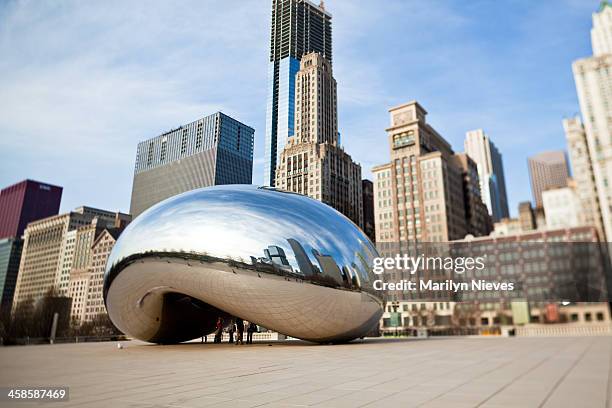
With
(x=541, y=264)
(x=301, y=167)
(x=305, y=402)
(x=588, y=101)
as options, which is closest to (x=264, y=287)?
(x=305, y=402)

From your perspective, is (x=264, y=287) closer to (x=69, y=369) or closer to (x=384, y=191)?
(x=69, y=369)

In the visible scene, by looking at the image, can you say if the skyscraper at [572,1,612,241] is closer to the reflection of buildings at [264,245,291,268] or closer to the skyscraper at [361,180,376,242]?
the skyscraper at [361,180,376,242]

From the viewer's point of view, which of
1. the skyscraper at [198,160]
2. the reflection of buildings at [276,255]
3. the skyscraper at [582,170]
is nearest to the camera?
the reflection of buildings at [276,255]

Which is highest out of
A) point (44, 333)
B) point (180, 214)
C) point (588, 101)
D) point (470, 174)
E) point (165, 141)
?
point (165, 141)

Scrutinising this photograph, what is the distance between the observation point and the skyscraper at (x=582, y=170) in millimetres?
104213

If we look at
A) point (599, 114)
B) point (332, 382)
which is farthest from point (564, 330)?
point (599, 114)

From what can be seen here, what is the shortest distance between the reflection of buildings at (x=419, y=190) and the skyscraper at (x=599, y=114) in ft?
105

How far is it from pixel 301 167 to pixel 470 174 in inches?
2022

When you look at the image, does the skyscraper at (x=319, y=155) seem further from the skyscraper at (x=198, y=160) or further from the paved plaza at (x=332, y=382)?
the paved plaza at (x=332, y=382)

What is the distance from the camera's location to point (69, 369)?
841cm

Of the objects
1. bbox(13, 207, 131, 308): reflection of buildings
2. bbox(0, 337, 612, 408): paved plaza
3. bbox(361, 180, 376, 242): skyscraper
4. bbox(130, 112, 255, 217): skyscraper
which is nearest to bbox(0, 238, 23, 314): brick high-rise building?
bbox(13, 207, 131, 308): reflection of buildings

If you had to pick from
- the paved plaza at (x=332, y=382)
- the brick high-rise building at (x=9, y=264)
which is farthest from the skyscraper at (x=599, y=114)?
the brick high-rise building at (x=9, y=264)

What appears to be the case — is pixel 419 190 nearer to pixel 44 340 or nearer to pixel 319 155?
pixel 319 155

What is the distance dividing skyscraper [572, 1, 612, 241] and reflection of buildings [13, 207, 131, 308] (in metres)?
157
